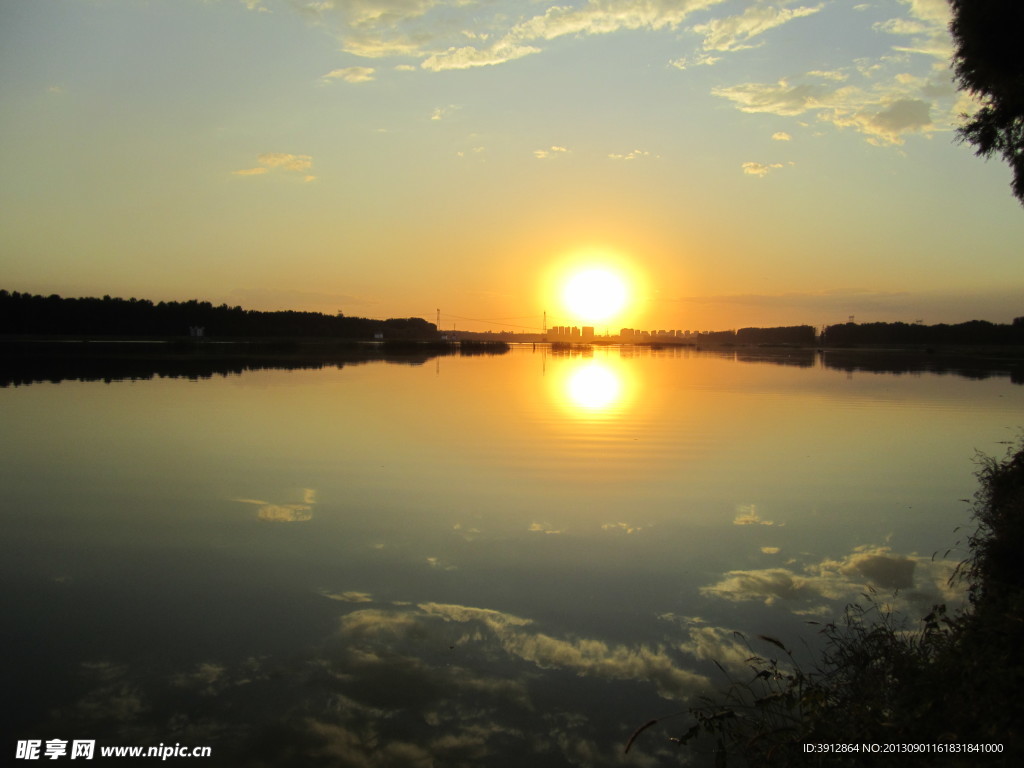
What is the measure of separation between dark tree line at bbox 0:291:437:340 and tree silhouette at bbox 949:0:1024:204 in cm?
12997

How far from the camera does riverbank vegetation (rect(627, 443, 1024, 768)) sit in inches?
171

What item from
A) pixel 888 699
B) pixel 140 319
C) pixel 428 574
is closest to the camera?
pixel 888 699

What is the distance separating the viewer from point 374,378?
4116cm

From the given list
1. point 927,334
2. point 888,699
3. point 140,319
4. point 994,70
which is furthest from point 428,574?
point 927,334

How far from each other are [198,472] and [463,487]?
5.63 meters

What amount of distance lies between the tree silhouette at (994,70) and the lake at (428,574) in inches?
261

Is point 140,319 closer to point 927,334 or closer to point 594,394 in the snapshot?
point 594,394

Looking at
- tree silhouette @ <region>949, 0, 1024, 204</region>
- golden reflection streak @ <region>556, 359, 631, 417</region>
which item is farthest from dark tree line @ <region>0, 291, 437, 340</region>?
tree silhouette @ <region>949, 0, 1024, 204</region>

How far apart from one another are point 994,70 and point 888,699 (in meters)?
11.0

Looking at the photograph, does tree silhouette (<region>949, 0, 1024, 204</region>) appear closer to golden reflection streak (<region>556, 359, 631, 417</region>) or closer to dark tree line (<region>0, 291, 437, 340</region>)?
golden reflection streak (<region>556, 359, 631, 417</region>)

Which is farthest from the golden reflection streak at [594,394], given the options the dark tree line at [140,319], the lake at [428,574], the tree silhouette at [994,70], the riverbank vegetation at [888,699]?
the dark tree line at [140,319]

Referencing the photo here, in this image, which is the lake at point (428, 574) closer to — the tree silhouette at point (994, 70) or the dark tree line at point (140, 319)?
the tree silhouette at point (994, 70)

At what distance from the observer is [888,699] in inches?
206

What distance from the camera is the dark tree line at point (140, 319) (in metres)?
110
